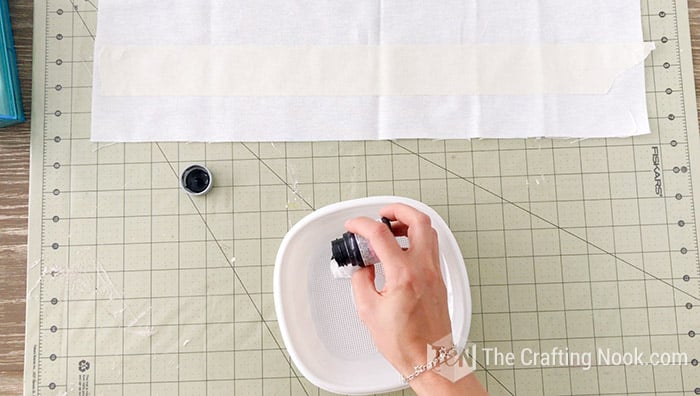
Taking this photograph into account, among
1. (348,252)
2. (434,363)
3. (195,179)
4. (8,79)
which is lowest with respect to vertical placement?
(434,363)

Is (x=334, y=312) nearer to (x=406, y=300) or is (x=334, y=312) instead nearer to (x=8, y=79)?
(x=406, y=300)

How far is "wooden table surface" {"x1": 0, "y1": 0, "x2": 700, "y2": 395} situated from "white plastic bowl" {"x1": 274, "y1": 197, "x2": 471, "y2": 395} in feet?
1.46

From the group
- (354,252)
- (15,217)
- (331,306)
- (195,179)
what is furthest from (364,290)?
(15,217)

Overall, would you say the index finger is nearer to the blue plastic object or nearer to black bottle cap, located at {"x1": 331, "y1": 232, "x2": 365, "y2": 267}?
black bottle cap, located at {"x1": 331, "y1": 232, "x2": 365, "y2": 267}

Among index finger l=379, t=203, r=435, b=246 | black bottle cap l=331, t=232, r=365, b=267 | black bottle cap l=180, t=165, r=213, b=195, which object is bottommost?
black bottle cap l=331, t=232, r=365, b=267

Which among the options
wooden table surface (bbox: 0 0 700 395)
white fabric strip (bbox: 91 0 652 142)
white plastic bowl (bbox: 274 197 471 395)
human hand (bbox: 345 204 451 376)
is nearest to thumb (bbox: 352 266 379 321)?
human hand (bbox: 345 204 451 376)

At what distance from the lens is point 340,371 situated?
2.96 feet

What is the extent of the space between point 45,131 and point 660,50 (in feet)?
3.56

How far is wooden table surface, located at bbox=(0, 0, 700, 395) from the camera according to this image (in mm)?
953

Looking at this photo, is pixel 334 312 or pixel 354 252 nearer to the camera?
pixel 354 252

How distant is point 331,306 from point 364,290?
0.22 metres

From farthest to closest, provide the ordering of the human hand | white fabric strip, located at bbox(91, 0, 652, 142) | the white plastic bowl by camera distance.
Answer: white fabric strip, located at bbox(91, 0, 652, 142) < the white plastic bowl < the human hand

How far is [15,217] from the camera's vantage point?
981 millimetres

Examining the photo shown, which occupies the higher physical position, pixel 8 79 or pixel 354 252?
pixel 8 79
